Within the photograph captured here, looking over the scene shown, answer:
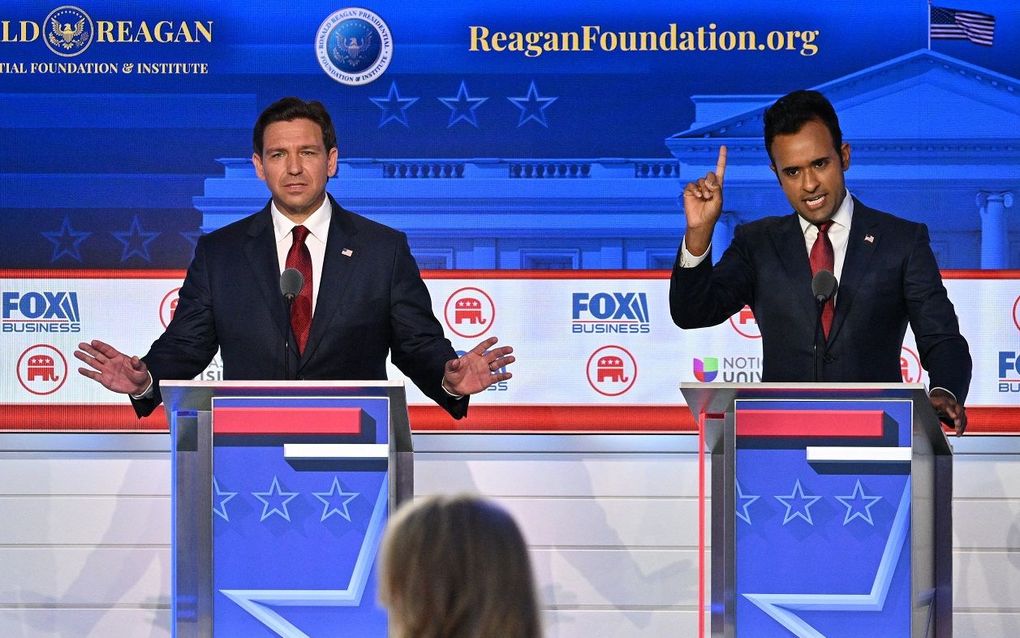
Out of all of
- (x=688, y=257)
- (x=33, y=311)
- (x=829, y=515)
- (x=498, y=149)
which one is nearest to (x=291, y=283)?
(x=688, y=257)

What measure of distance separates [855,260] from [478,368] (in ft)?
3.59

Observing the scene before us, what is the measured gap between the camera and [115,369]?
326cm

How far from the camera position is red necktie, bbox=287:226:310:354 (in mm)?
3592

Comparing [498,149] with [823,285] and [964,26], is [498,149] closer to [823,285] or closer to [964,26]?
[964,26]

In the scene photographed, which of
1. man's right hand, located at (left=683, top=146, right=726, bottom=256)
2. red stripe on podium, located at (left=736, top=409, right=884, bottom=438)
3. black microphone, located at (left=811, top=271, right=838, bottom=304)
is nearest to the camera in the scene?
red stripe on podium, located at (left=736, top=409, right=884, bottom=438)

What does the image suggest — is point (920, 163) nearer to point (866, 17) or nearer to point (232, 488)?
point (866, 17)

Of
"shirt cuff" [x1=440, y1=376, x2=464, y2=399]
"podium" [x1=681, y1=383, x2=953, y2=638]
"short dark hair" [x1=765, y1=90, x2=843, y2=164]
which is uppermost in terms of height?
"short dark hair" [x1=765, y1=90, x2=843, y2=164]

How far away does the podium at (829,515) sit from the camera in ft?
9.60

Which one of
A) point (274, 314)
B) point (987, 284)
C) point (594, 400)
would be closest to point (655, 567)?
point (594, 400)

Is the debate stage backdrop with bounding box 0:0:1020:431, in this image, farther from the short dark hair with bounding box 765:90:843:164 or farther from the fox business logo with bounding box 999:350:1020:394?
the short dark hair with bounding box 765:90:843:164

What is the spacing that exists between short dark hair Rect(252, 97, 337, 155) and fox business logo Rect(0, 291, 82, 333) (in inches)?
60.0

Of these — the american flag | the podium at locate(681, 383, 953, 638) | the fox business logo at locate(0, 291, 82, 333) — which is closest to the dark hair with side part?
the podium at locate(681, 383, 953, 638)

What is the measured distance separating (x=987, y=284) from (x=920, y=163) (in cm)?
52

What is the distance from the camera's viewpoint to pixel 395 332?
3713mm
